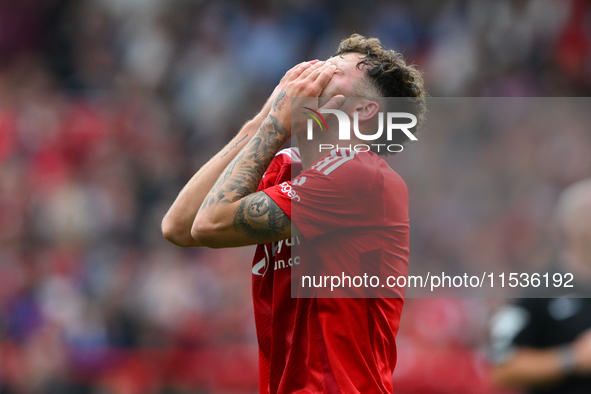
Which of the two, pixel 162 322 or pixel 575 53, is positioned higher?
pixel 575 53

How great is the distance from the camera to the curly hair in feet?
10.7

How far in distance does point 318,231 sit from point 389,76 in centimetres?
93

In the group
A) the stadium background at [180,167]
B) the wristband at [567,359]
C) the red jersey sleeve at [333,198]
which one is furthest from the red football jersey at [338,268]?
the stadium background at [180,167]

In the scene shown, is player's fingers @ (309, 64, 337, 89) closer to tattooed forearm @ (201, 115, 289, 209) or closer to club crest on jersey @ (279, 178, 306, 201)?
tattooed forearm @ (201, 115, 289, 209)

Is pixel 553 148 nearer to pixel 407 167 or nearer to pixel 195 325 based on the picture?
pixel 407 167

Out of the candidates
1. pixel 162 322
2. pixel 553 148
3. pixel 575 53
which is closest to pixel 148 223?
pixel 162 322

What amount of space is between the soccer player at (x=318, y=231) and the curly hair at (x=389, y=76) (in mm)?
107

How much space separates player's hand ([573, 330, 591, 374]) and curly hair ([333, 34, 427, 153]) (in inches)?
49.8

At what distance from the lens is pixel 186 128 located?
10891mm

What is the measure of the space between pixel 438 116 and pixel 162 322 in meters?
4.60

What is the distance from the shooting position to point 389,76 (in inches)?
129

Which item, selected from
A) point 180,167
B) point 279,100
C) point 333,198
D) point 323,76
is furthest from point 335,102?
point 180,167

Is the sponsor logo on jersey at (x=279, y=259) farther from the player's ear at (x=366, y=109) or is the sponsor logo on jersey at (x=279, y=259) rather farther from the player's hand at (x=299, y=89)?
the player's ear at (x=366, y=109)

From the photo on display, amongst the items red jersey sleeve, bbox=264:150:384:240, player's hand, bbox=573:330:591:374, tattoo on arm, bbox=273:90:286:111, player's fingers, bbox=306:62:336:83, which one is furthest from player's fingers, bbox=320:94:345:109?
player's hand, bbox=573:330:591:374
